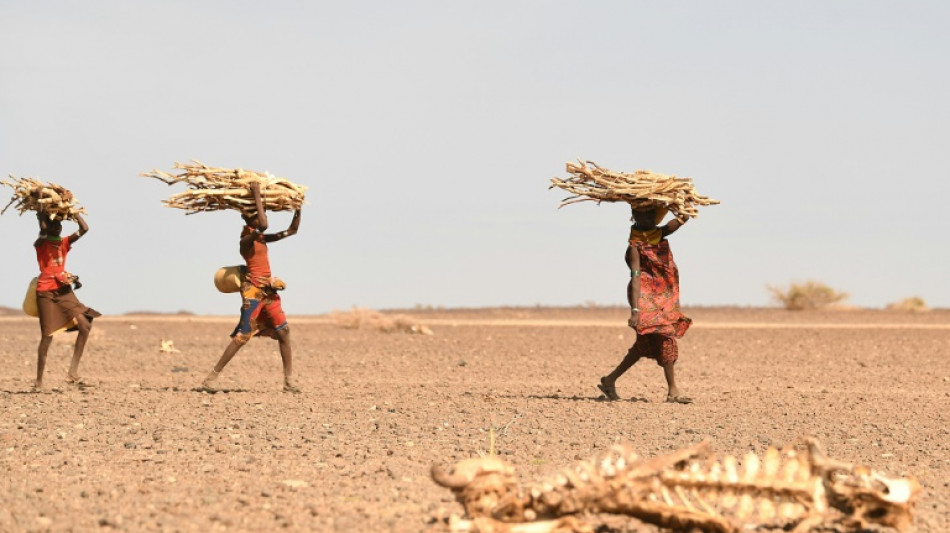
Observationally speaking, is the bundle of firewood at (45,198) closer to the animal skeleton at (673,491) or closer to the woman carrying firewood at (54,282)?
the woman carrying firewood at (54,282)

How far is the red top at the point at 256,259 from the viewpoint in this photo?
541 inches

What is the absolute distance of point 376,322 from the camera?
99.0ft

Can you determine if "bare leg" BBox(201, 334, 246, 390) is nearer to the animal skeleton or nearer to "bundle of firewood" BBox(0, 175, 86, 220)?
"bundle of firewood" BBox(0, 175, 86, 220)

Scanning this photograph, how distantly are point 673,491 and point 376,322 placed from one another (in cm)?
2419

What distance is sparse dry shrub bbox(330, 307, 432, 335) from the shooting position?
29.5 meters

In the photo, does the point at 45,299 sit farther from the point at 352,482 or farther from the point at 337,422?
the point at 352,482

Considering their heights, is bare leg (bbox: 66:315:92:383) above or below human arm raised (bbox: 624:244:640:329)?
below

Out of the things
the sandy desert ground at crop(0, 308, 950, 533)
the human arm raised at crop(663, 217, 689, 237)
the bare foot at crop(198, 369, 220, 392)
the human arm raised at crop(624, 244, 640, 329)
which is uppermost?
the human arm raised at crop(663, 217, 689, 237)

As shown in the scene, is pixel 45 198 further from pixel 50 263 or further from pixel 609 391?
pixel 609 391

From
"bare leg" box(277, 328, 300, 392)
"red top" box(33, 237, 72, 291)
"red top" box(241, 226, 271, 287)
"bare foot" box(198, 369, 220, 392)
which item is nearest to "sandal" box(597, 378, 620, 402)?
"bare leg" box(277, 328, 300, 392)

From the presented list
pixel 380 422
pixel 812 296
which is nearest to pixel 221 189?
pixel 380 422

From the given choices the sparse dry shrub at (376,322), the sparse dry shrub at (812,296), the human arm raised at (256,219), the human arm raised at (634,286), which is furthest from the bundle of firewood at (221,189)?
the sparse dry shrub at (812,296)

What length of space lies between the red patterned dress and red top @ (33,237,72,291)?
700cm

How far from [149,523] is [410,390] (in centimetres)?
823
